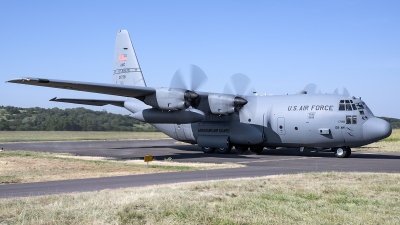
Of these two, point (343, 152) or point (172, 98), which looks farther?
point (343, 152)

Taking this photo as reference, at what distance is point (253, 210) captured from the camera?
10961mm

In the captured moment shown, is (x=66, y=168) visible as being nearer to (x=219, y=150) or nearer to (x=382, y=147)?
(x=219, y=150)

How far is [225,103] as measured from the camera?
105ft

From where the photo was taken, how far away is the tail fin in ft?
125

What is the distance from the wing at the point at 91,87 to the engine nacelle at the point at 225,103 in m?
4.50

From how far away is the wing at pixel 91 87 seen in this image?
81.6 feet

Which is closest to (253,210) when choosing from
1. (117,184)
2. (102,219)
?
(102,219)

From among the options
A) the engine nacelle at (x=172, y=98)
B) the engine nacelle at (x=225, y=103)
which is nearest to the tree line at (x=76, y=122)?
the engine nacelle at (x=225, y=103)

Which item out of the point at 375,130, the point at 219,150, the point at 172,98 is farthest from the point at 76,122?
the point at 375,130

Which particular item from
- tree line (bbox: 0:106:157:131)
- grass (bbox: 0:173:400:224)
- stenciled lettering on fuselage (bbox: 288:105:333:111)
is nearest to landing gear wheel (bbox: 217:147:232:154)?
stenciled lettering on fuselage (bbox: 288:105:333:111)

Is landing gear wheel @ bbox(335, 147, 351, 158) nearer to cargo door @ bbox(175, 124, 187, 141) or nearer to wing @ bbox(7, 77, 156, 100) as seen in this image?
cargo door @ bbox(175, 124, 187, 141)

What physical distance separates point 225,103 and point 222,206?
20896mm

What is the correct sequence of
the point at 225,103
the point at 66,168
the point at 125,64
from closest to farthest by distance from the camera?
the point at 66,168 < the point at 225,103 < the point at 125,64

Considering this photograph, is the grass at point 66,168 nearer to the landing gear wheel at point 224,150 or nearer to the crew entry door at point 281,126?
the landing gear wheel at point 224,150
